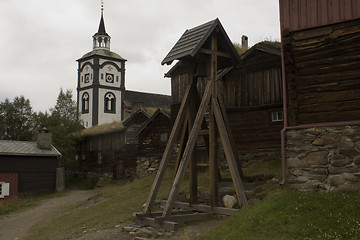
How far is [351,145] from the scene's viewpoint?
9.59 meters

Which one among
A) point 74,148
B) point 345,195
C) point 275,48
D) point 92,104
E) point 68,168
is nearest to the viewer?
point 345,195

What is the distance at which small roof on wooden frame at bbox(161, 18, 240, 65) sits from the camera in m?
11.4

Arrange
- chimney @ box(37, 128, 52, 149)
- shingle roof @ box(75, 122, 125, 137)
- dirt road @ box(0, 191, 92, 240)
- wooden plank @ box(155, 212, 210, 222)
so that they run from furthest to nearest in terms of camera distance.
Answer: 1. shingle roof @ box(75, 122, 125, 137)
2. chimney @ box(37, 128, 52, 149)
3. dirt road @ box(0, 191, 92, 240)
4. wooden plank @ box(155, 212, 210, 222)

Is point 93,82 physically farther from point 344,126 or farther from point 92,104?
point 344,126

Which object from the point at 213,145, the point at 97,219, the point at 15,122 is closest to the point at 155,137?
the point at 97,219

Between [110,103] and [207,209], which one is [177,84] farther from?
[110,103]

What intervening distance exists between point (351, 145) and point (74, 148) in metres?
30.9

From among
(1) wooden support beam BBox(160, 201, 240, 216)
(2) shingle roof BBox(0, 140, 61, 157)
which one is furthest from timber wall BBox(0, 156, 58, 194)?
(1) wooden support beam BBox(160, 201, 240, 216)

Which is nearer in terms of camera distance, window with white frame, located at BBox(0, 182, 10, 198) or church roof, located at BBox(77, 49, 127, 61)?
window with white frame, located at BBox(0, 182, 10, 198)

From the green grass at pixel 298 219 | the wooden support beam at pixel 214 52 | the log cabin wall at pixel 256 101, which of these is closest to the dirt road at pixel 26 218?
the green grass at pixel 298 219

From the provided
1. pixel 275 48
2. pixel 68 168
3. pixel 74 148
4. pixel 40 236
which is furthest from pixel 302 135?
pixel 68 168

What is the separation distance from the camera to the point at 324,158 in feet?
32.5

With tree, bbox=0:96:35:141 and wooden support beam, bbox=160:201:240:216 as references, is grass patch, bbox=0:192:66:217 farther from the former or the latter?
tree, bbox=0:96:35:141

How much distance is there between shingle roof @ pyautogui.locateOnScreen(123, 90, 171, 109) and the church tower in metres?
6.91
